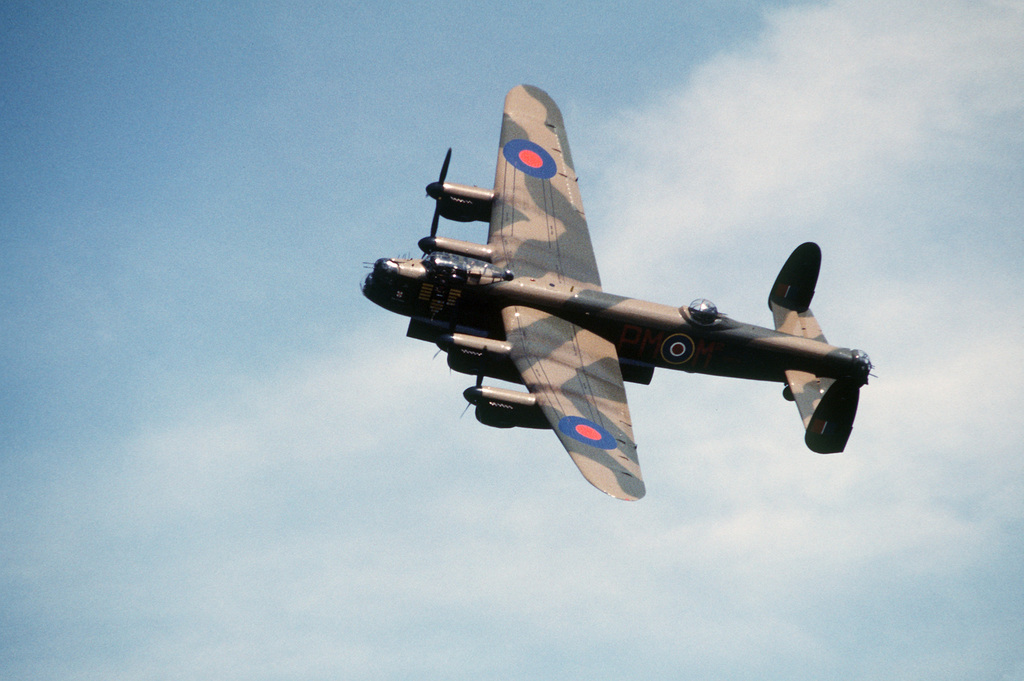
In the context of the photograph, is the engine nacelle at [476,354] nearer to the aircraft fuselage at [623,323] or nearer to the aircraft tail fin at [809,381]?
the aircraft fuselage at [623,323]

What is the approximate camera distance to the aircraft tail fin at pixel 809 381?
37625mm

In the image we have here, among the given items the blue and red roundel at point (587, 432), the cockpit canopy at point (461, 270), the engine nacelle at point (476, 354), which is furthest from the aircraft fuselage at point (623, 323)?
the blue and red roundel at point (587, 432)

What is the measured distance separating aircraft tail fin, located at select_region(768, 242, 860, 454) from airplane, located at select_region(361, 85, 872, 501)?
0.04 m

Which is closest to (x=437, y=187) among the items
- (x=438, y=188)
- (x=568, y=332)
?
(x=438, y=188)

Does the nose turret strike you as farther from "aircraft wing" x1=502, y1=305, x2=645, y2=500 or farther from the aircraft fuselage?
"aircraft wing" x1=502, y1=305, x2=645, y2=500

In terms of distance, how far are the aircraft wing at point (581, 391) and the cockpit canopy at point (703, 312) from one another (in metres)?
3.31

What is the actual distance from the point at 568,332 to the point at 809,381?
9400 mm

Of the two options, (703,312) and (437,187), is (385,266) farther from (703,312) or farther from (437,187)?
(703,312)

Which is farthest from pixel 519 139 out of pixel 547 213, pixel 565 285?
pixel 565 285

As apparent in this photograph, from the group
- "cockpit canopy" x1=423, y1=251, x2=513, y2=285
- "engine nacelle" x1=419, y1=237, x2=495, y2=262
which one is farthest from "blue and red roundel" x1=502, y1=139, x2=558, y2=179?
"cockpit canopy" x1=423, y1=251, x2=513, y2=285

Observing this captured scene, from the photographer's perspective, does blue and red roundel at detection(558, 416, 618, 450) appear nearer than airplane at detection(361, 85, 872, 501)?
Yes

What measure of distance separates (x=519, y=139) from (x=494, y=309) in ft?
34.0

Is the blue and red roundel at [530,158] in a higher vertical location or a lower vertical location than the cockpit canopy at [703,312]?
higher

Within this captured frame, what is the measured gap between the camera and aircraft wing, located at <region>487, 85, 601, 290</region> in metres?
40.4
